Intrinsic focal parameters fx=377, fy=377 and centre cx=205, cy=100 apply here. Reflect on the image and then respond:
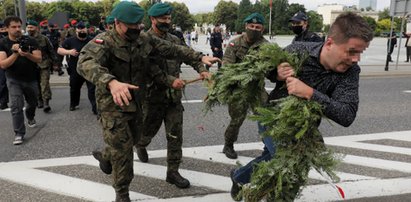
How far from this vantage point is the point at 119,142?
11.7 feet

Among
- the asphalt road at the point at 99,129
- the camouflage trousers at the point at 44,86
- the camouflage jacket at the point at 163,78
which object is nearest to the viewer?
the camouflage jacket at the point at 163,78

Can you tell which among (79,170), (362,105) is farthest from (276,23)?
(79,170)

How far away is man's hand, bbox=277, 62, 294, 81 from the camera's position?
2747 millimetres

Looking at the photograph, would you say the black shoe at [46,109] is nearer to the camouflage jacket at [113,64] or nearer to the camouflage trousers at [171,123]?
the camouflage trousers at [171,123]

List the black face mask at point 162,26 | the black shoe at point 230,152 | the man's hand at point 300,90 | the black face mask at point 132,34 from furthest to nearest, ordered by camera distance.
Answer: the black shoe at point 230,152 < the black face mask at point 162,26 < the black face mask at point 132,34 < the man's hand at point 300,90

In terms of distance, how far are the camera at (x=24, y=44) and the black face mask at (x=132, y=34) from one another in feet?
10.5

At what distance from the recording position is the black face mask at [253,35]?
4.91 m

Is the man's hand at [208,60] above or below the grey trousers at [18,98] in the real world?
above

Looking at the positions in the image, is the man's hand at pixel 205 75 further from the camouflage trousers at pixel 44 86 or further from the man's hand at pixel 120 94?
the camouflage trousers at pixel 44 86

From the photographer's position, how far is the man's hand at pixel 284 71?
9.01 ft

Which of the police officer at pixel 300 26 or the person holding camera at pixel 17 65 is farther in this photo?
the police officer at pixel 300 26

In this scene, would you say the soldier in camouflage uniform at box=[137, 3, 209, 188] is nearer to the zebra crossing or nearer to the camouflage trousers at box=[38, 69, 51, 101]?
the zebra crossing

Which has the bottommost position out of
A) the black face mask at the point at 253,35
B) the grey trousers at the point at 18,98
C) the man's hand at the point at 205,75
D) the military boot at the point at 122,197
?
the military boot at the point at 122,197

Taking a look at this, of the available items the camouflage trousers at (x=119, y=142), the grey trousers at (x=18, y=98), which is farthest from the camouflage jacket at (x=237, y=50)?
the grey trousers at (x=18, y=98)
